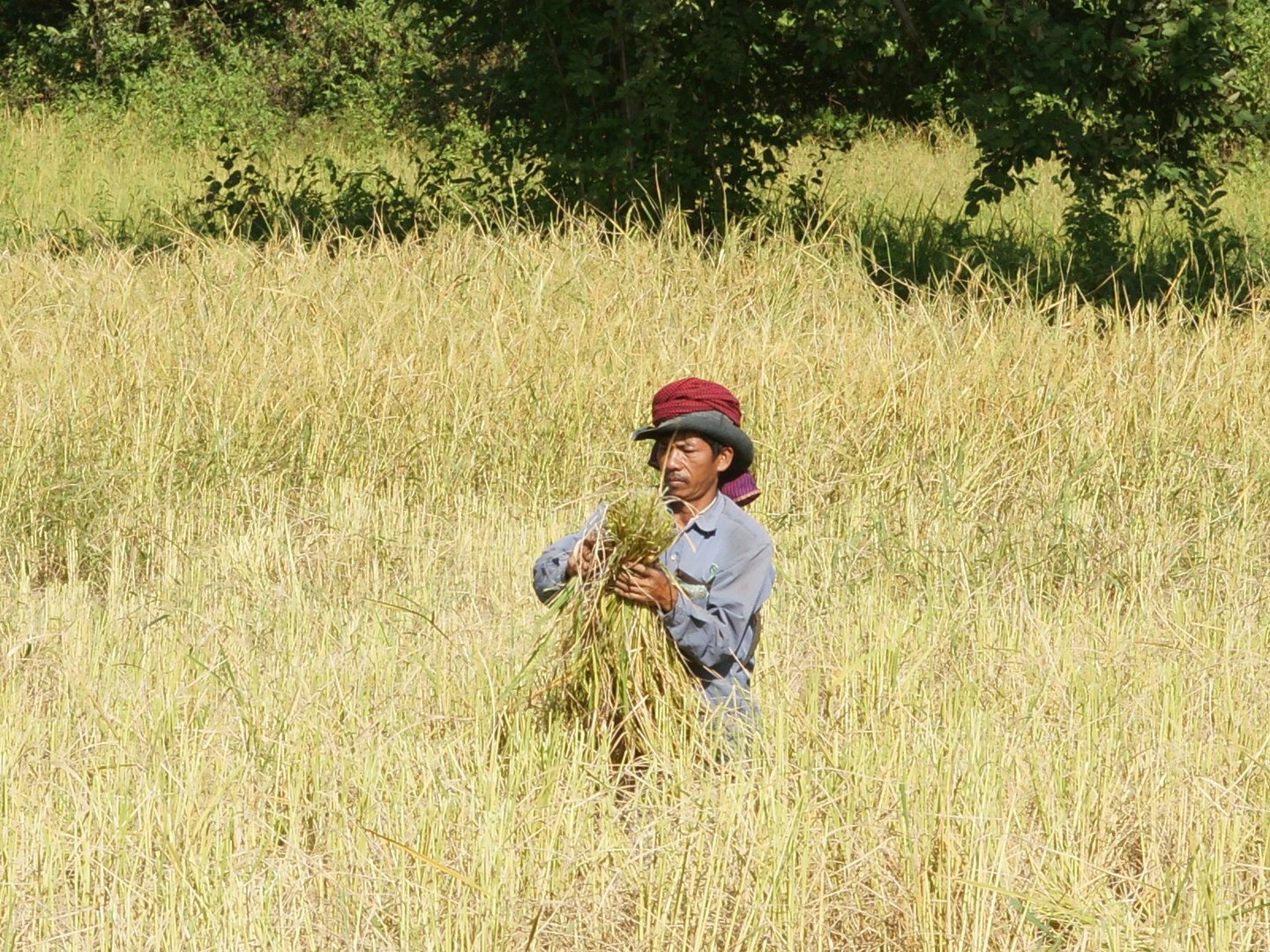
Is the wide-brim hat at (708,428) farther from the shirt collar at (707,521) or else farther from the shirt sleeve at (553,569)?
the shirt sleeve at (553,569)

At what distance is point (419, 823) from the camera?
3131 mm

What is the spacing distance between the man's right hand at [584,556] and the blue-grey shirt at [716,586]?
4 centimetres

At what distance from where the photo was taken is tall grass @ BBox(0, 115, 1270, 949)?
2.96 meters

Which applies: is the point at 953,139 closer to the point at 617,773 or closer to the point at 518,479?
the point at 518,479

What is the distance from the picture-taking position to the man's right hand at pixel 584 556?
327cm

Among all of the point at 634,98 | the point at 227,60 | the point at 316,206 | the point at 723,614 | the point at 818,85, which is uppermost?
the point at 818,85

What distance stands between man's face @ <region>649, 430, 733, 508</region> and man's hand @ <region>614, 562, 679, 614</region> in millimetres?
303

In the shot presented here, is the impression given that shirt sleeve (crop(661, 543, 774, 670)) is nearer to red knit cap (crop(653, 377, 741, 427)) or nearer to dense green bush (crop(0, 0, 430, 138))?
red knit cap (crop(653, 377, 741, 427))

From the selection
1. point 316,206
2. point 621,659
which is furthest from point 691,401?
point 316,206

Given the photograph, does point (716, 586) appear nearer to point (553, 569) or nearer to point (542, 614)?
point (553, 569)

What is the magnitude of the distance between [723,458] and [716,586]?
317 mm

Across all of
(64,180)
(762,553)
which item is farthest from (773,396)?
(64,180)

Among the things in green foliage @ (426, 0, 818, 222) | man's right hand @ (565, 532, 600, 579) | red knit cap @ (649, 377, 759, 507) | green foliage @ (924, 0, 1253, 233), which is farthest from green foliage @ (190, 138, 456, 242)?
man's right hand @ (565, 532, 600, 579)

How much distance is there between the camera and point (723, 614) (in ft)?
11.0
